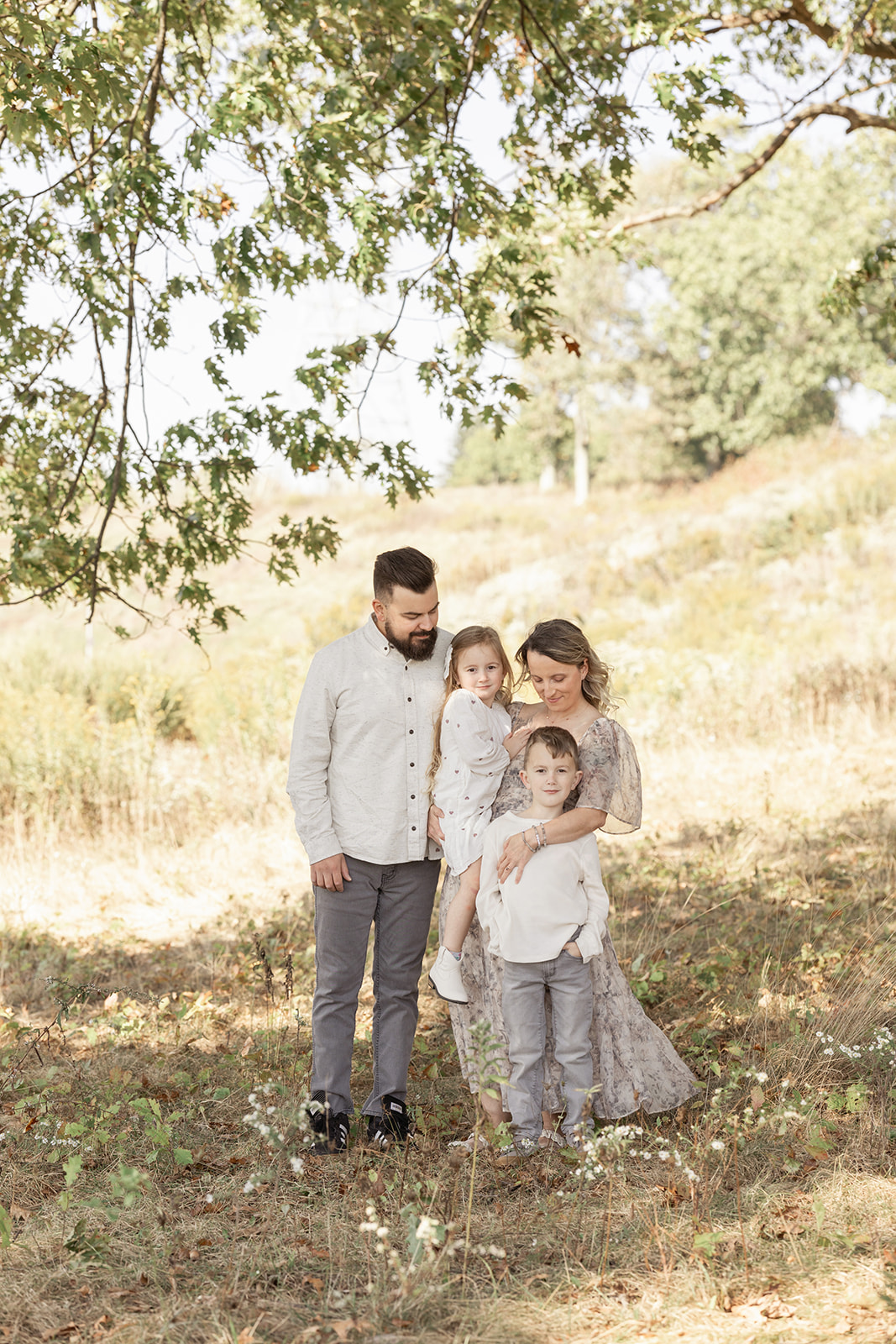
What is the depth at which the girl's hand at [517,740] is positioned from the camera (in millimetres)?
3727

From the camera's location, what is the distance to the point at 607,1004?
12.4ft

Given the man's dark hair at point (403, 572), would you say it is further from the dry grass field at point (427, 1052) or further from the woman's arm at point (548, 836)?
the dry grass field at point (427, 1052)

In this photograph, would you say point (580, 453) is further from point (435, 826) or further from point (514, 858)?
point (514, 858)

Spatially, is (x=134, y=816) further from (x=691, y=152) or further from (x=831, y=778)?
(x=691, y=152)

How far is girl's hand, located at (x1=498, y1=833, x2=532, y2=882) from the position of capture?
140 inches

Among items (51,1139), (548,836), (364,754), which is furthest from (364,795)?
(51,1139)

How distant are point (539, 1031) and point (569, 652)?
1253 mm

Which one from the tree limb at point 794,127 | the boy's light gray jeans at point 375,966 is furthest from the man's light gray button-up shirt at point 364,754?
the tree limb at point 794,127

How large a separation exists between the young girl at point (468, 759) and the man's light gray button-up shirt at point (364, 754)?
0.10 meters

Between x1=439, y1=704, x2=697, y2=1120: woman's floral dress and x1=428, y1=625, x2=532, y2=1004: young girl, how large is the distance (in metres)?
0.06

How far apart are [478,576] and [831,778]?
14.8m

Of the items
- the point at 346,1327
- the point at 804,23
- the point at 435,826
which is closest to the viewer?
the point at 346,1327

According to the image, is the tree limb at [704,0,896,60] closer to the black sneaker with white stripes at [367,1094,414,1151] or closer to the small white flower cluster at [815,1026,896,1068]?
the small white flower cluster at [815,1026,896,1068]

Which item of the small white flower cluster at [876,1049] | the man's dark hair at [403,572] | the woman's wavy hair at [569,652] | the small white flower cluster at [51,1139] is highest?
the man's dark hair at [403,572]
